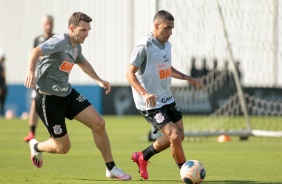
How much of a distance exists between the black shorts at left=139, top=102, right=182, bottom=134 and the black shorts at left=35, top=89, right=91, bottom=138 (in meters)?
0.80

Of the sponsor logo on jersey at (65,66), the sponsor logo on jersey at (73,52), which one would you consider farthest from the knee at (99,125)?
the sponsor logo on jersey at (73,52)

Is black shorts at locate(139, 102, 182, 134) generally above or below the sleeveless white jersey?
below

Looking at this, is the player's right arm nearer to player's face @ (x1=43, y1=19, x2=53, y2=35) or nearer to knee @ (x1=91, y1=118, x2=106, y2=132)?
knee @ (x1=91, y1=118, x2=106, y2=132)

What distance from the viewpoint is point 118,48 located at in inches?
1310

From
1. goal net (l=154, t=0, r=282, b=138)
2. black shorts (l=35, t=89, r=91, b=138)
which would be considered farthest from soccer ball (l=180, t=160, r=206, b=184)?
goal net (l=154, t=0, r=282, b=138)

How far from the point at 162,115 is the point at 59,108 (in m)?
1.29

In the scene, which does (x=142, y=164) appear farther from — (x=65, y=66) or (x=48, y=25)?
(x=48, y=25)

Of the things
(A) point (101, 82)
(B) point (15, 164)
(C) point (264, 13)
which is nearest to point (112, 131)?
(C) point (264, 13)

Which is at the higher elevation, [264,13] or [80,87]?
[264,13]

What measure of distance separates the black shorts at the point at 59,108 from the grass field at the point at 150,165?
631 mm

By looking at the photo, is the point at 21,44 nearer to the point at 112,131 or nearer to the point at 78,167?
the point at 112,131

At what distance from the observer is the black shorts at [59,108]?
10.1 meters

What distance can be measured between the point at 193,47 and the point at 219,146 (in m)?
4.53

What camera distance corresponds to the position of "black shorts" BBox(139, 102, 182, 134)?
9836mm
